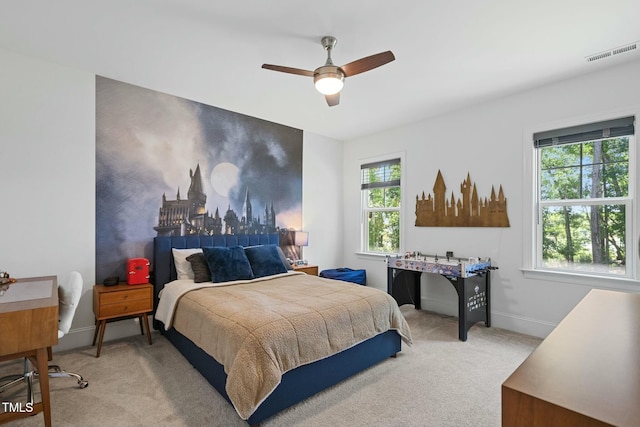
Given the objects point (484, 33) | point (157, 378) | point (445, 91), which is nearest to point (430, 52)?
point (484, 33)

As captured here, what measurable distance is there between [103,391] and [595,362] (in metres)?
2.92

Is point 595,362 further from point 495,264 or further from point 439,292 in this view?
point 439,292

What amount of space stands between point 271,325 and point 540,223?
10.6ft

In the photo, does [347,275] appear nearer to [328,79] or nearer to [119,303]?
[119,303]

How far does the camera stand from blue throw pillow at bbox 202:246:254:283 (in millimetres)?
3309

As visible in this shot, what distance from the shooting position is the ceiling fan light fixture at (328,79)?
93.8 inches

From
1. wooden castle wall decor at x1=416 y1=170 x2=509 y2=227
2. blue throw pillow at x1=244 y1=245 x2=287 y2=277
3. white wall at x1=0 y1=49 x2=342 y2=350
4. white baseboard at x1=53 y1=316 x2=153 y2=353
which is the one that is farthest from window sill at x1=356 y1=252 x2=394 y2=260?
white wall at x1=0 y1=49 x2=342 y2=350

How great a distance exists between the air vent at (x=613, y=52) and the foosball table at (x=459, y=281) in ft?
7.21

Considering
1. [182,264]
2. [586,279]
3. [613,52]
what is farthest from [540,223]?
[182,264]

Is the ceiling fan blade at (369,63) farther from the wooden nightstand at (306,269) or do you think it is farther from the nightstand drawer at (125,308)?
the nightstand drawer at (125,308)

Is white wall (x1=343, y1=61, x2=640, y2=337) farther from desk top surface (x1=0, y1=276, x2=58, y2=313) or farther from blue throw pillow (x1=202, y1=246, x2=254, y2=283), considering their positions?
desk top surface (x1=0, y1=276, x2=58, y2=313)

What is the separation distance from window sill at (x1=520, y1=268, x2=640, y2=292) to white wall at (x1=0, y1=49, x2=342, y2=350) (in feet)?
14.7

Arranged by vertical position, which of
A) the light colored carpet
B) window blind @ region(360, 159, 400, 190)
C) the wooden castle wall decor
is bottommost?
the light colored carpet

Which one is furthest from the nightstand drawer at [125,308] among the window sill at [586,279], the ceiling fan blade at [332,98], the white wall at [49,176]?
the window sill at [586,279]
